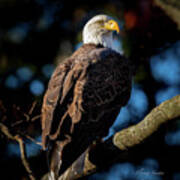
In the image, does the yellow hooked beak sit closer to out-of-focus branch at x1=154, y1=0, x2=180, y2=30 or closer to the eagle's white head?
the eagle's white head

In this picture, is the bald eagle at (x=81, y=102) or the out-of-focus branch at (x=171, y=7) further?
the out-of-focus branch at (x=171, y=7)

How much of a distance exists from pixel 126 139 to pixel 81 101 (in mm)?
739

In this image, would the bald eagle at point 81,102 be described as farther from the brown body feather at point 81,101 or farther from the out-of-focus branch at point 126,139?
the out-of-focus branch at point 126,139

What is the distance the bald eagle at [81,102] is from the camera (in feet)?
8.63

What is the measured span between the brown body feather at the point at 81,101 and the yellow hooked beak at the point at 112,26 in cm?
43

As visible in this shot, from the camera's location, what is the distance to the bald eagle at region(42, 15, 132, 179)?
2.63 meters

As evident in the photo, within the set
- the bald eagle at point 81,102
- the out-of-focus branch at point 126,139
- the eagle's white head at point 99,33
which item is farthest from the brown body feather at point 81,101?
the eagle's white head at point 99,33

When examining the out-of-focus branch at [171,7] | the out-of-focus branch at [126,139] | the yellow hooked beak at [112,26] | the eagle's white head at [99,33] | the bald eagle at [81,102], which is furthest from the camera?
the eagle's white head at [99,33]

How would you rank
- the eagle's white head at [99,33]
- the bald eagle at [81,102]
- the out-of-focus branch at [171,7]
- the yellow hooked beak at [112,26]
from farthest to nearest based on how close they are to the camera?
the eagle's white head at [99,33], the yellow hooked beak at [112,26], the out-of-focus branch at [171,7], the bald eagle at [81,102]

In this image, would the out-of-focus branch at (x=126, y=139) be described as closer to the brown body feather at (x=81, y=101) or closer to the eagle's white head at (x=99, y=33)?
the brown body feather at (x=81, y=101)

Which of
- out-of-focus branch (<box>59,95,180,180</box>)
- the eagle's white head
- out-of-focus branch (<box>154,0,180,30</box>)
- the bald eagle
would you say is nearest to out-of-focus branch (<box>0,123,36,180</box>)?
the bald eagle

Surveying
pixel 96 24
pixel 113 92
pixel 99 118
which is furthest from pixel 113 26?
pixel 99 118

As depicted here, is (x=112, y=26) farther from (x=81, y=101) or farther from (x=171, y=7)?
(x=81, y=101)

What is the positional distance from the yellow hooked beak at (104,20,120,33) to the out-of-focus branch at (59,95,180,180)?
1599 mm
